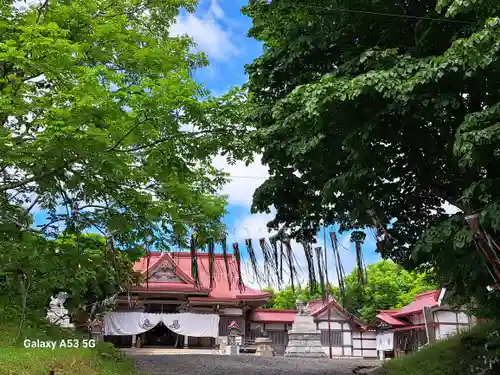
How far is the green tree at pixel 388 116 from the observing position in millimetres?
6660

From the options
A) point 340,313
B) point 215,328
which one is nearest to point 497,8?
point 215,328

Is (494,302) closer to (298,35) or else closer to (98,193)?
(298,35)

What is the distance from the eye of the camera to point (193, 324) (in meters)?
26.3

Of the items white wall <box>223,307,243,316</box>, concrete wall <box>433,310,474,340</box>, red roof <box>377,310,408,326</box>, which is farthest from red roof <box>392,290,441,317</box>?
white wall <box>223,307,243,316</box>

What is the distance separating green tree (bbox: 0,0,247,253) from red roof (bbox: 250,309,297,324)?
920 inches

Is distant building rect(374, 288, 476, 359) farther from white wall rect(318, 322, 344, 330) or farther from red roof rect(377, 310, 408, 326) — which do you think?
white wall rect(318, 322, 344, 330)

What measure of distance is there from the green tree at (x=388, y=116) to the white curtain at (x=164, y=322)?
16.7 m

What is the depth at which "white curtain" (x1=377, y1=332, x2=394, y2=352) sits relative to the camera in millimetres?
30047

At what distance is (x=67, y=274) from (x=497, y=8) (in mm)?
7144

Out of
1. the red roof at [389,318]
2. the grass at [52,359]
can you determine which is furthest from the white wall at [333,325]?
the grass at [52,359]

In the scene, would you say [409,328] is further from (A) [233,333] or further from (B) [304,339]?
(A) [233,333]

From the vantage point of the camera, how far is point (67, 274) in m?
7.20

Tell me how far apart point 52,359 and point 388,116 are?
8914mm

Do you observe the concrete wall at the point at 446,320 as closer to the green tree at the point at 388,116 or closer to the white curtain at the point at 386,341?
the white curtain at the point at 386,341
